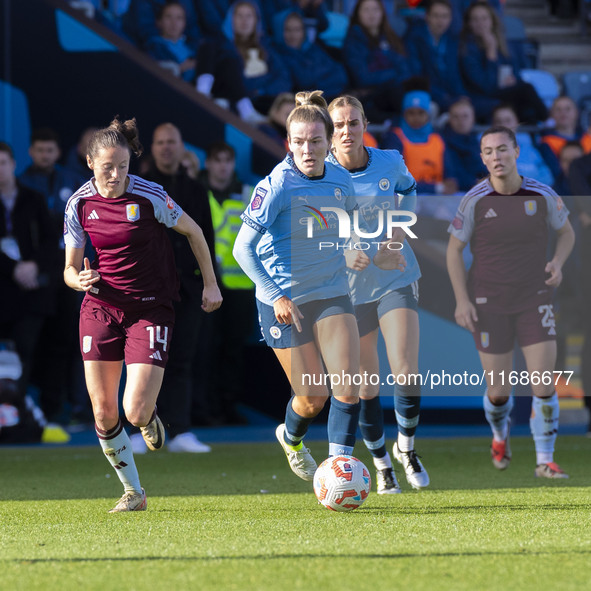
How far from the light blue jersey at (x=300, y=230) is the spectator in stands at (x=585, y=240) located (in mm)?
5319

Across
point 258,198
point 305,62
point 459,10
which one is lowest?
point 258,198

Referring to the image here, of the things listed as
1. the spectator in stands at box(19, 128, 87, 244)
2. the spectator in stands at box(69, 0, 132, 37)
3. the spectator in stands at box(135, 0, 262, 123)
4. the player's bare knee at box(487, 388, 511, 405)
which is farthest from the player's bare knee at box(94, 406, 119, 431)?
the spectator in stands at box(69, 0, 132, 37)

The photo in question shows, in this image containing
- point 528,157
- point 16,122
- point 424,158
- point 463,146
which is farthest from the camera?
point 528,157

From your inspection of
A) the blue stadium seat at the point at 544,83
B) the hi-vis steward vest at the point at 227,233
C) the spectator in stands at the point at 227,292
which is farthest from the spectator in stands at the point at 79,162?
the blue stadium seat at the point at 544,83

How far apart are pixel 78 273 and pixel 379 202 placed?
1903 millimetres

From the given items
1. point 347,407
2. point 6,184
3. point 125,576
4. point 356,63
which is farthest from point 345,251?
point 356,63

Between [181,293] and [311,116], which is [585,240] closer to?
[181,293]

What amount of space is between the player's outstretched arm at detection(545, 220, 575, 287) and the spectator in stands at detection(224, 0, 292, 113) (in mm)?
5811

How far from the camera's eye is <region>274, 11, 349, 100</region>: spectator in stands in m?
13.8

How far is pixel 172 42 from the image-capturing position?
43.4 ft

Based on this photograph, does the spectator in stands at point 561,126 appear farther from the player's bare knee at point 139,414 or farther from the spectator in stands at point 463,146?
the player's bare knee at point 139,414

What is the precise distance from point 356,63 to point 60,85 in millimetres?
3701

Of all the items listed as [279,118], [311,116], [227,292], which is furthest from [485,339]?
[279,118]

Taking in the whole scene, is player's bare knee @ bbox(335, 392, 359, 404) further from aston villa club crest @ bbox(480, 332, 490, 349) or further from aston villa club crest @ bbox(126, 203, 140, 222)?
aston villa club crest @ bbox(480, 332, 490, 349)
